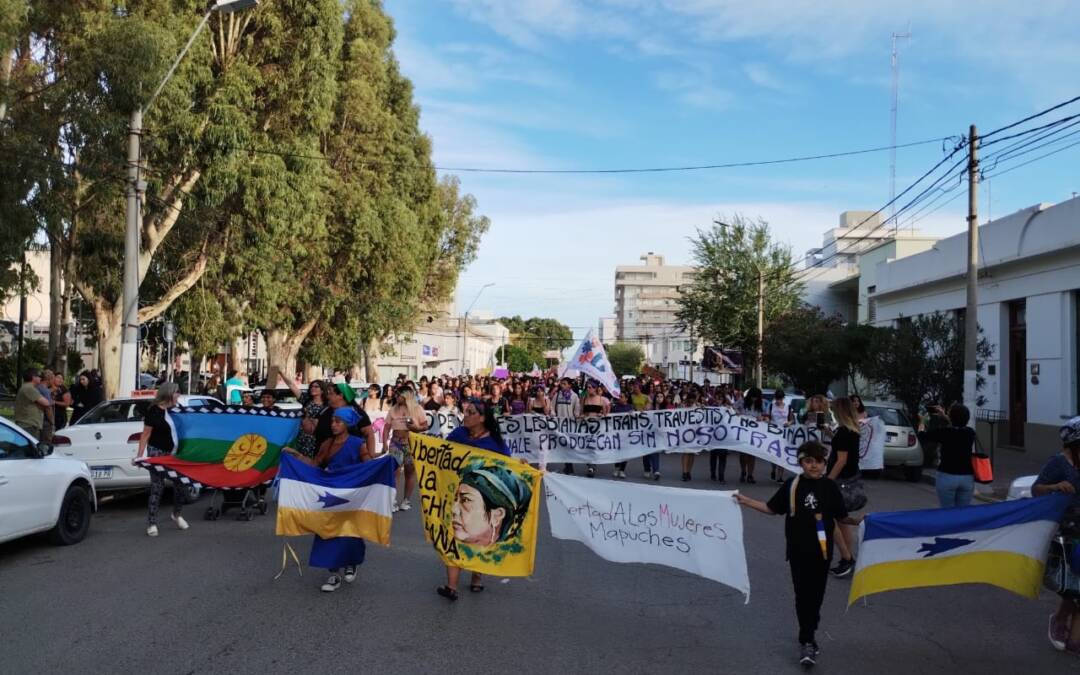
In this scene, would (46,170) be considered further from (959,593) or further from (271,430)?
(959,593)

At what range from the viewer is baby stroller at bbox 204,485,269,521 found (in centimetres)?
1155

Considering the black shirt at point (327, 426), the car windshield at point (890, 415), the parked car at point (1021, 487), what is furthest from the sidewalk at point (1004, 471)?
the black shirt at point (327, 426)

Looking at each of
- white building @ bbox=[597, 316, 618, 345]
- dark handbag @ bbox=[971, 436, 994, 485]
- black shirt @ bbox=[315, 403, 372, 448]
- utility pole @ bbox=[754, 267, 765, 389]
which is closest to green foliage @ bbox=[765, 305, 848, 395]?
utility pole @ bbox=[754, 267, 765, 389]

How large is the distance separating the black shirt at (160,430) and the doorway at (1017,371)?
21.3m

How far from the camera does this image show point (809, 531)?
20.2 feet

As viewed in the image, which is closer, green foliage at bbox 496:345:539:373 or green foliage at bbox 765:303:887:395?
green foliage at bbox 765:303:887:395

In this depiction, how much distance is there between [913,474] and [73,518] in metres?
15.1

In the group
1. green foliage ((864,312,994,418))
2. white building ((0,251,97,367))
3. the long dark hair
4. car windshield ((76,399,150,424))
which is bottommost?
car windshield ((76,399,150,424))

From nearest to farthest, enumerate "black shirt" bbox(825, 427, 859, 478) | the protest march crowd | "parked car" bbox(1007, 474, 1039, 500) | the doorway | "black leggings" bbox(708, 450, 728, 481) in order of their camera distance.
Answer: the protest march crowd → "black shirt" bbox(825, 427, 859, 478) → "parked car" bbox(1007, 474, 1039, 500) → "black leggings" bbox(708, 450, 728, 481) → the doorway

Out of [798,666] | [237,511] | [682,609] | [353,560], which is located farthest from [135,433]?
[798,666]

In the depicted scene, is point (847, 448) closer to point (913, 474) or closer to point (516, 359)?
point (913, 474)

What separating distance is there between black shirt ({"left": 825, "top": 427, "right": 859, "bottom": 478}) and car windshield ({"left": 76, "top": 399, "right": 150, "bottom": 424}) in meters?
9.28

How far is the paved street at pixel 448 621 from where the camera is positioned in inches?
238

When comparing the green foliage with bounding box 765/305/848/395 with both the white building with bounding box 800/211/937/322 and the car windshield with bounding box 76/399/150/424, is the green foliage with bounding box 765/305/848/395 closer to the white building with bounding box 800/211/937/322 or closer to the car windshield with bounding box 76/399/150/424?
the white building with bounding box 800/211/937/322
